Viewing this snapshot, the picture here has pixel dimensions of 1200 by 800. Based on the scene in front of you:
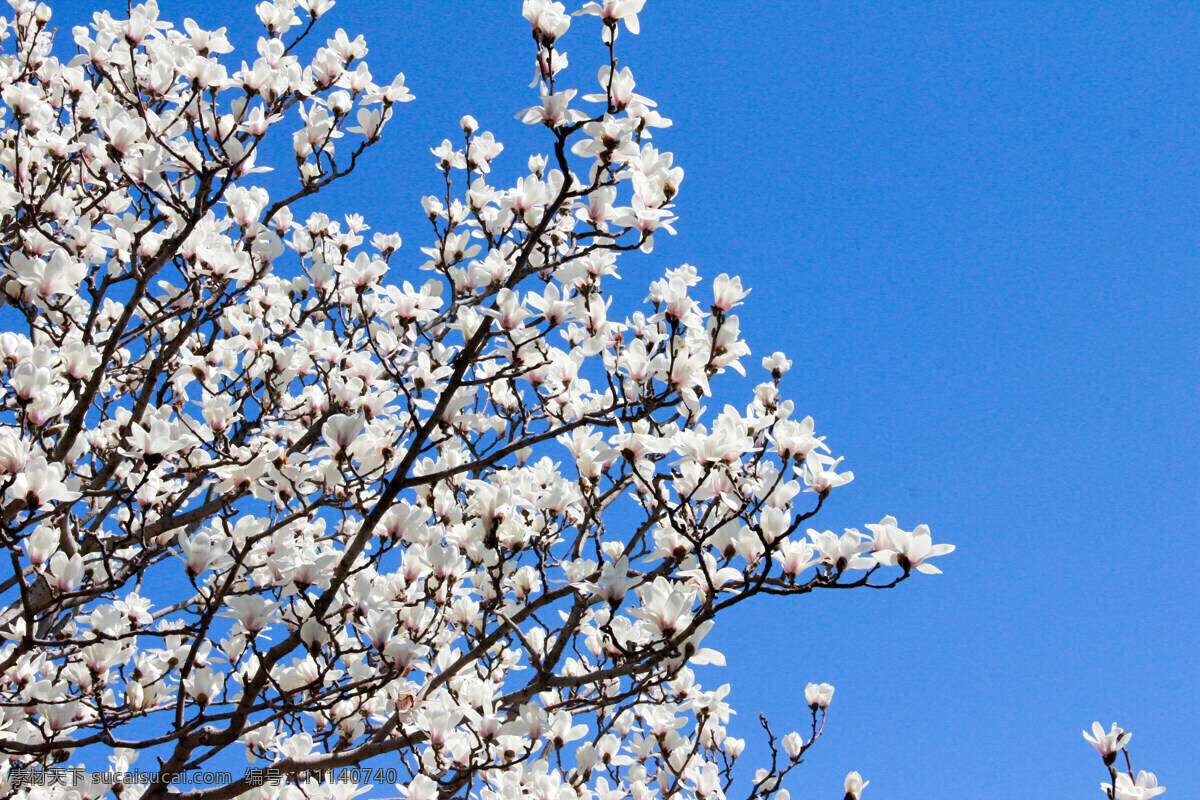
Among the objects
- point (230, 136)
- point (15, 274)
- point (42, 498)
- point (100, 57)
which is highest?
point (100, 57)

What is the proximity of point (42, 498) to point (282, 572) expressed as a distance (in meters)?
0.94

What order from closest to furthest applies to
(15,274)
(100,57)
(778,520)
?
(778,520) → (15,274) → (100,57)

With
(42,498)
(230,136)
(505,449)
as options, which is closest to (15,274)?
(230,136)

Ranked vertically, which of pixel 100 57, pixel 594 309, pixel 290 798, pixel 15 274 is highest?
pixel 100 57

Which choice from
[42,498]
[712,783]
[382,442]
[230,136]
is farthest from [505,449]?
[712,783]

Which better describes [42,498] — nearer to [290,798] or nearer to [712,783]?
[290,798]

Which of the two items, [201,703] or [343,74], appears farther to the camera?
[343,74]

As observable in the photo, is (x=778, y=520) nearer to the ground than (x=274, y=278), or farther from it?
nearer to the ground

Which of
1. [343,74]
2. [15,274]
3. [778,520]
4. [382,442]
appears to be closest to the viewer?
[778,520]

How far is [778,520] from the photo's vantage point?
2771 mm

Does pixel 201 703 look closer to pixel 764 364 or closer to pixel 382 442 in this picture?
pixel 382 442

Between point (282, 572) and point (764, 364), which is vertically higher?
point (764, 364)

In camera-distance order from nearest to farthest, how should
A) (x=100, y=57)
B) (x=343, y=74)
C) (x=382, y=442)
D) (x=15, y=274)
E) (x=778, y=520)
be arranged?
(x=778, y=520) → (x=382, y=442) → (x=15, y=274) → (x=343, y=74) → (x=100, y=57)

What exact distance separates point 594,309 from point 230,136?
6.25 ft
